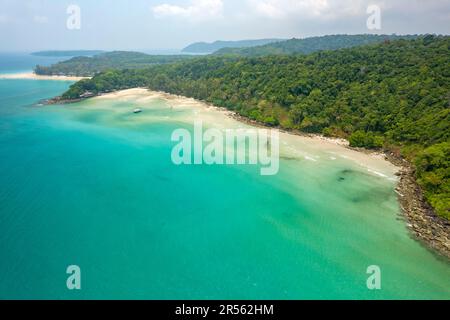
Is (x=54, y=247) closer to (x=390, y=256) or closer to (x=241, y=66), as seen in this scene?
(x=390, y=256)

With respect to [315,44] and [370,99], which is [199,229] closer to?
[370,99]

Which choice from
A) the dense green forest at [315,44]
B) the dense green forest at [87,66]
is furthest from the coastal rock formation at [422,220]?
the dense green forest at [315,44]

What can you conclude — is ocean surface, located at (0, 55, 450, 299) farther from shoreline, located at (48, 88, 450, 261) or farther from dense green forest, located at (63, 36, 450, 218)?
dense green forest, located at (63, 36, 450, 218)

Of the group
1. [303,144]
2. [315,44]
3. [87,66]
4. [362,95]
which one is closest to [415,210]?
[303,144]

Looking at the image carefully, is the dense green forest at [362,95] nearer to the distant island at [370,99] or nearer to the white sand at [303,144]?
the distant island at [370,99]

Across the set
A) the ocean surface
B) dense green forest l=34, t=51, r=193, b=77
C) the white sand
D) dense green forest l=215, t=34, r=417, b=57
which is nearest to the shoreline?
the white sand

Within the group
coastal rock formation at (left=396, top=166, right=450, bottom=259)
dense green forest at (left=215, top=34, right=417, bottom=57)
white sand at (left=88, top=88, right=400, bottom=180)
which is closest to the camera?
coastal rock formation at (left=396, top=166, right=450, bottom=259)

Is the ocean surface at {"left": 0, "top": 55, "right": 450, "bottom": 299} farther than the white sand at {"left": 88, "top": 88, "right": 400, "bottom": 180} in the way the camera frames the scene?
No
